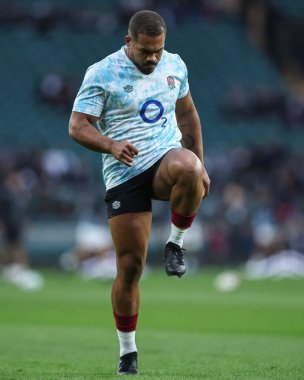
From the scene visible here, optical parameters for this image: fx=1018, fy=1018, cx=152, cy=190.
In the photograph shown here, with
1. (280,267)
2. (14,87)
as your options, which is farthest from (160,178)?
(14,87)

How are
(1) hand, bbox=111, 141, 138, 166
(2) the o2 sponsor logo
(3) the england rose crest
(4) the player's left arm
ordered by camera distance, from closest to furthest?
(1) hand, bbox=111, 141, 138, 166 < (2) the o2 sponsor logo < (3) the england rose crest < (4) the player's left arm

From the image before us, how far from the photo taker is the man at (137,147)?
684 centimetres

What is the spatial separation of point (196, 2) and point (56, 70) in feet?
21.2

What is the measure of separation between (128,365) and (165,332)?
13.6ft

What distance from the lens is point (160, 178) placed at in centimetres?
695

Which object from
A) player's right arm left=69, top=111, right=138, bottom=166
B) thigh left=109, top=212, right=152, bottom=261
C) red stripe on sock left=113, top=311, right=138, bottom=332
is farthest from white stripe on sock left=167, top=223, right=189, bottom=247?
player's right arm left=69, top=111, right=138, bottom=166

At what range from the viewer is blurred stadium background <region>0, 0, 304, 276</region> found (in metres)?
23.7

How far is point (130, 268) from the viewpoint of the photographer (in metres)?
6.98

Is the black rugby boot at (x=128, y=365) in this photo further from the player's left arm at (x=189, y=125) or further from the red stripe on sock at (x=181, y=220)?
the player's left arm at (x=189, y=125)

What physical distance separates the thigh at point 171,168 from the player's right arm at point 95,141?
30 cm

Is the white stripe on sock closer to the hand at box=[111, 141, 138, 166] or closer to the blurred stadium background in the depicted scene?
the hand at box=[111, 141, 138, 166]

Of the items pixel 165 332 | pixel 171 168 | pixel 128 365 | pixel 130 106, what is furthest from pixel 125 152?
pixel 165 332

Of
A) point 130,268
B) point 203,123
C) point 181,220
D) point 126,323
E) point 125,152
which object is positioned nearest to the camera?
point 125,152

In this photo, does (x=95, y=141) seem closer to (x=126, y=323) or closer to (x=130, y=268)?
(x=130, y=268)
